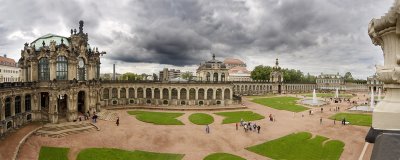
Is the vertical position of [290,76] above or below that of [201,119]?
above

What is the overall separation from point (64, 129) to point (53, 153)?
31.5ft

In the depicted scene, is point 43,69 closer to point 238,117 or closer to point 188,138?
point 188,138

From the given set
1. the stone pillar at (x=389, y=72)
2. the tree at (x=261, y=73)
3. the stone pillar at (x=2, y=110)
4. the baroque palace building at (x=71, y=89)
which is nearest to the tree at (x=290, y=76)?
the tree at (x=261, y=73)

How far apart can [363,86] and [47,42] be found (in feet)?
641

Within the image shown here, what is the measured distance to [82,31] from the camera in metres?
54.7

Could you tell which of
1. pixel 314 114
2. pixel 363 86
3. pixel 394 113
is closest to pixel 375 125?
pixel 394 113

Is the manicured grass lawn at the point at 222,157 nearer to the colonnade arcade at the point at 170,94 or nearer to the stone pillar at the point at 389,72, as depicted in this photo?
the stone pillar at the point at 389,72

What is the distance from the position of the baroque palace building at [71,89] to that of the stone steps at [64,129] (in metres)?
2.29

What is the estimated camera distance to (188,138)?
39188 mm

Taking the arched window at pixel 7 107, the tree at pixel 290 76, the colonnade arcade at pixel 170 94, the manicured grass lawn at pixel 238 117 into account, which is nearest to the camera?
the arched window at pixel 7 107

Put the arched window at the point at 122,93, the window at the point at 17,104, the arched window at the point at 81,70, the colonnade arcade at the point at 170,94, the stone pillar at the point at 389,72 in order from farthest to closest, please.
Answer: the colonnade arcade at the point at 170,94, the arched window at the point at 122,93, the arched window at the point at 81,70, the window at the point at 17,104, the stone pillar at the point at 389,72

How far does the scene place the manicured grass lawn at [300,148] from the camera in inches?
1262

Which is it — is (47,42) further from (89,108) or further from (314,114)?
(314,114)

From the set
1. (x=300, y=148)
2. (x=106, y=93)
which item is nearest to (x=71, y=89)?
(x=106, y=93)
